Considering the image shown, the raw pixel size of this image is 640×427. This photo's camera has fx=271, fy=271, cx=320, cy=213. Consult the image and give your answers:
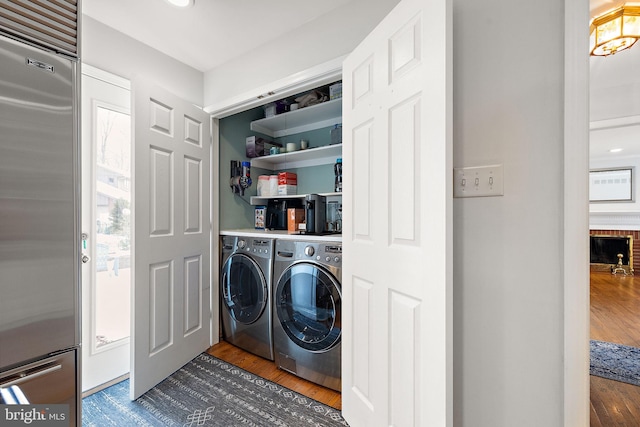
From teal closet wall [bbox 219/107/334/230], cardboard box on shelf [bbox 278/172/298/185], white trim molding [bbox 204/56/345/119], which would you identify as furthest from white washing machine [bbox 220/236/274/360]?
white trim molding [bbox 204/56/345/119]

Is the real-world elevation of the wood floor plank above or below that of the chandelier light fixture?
below

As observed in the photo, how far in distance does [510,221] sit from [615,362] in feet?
7.83

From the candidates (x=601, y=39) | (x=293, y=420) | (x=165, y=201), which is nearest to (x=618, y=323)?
(x=601, y=39)

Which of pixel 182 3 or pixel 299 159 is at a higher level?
→ pixel 182 3

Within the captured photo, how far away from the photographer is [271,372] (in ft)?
6.62

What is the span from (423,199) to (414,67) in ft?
1.67

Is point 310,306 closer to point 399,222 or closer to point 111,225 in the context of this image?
point 399,222

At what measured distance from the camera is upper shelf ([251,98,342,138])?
230 centimetres

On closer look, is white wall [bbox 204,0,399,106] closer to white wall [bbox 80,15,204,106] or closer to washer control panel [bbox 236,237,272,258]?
white wall [bbox 80,15,204,106]

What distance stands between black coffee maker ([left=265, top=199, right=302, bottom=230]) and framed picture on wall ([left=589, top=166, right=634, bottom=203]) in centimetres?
663

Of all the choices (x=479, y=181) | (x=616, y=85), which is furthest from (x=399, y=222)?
(x=616, y=85)

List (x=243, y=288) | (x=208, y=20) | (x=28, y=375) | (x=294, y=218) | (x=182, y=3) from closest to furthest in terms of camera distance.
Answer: (x=28, y=375)
(x=182, y=3)
(x=208, y=20)
(x=243, y=288)
(x=294, y=218)

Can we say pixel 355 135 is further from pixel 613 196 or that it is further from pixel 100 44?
pixel 613 196

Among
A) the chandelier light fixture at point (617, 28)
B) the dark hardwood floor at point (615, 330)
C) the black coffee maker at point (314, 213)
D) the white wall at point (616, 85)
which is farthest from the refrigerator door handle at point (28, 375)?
the white wall at point (616, 85)
